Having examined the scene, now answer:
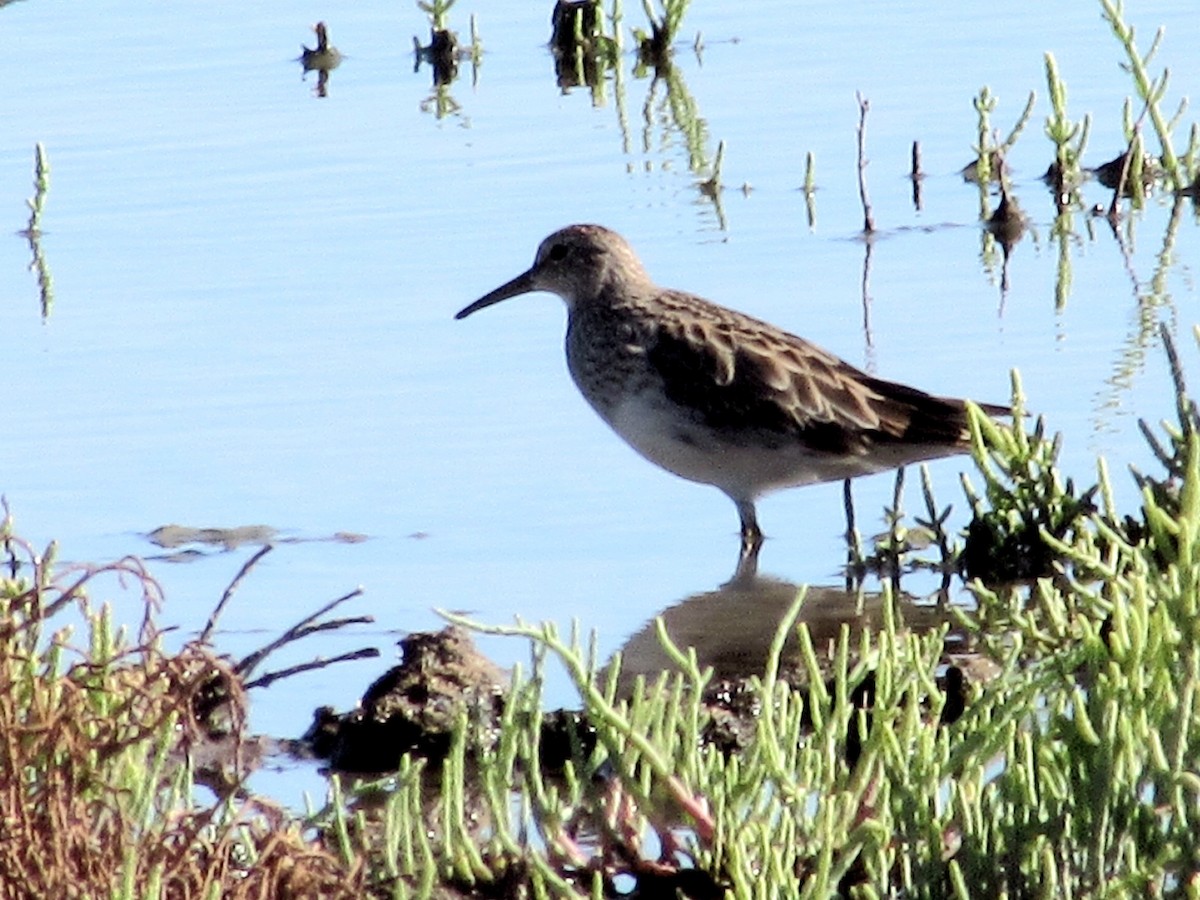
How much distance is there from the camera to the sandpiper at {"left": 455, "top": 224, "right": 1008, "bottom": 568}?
865 centimetres

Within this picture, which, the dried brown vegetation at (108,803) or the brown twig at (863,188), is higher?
the brown twig at (863,188)

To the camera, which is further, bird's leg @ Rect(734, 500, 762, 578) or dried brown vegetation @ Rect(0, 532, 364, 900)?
bird's leg @ Rect(734, 500, 762, 578)

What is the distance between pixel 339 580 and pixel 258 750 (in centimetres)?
150

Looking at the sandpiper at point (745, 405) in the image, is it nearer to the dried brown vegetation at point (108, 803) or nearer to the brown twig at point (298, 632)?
the brown twig at point (298, 632)

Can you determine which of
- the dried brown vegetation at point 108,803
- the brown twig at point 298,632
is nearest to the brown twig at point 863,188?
the brown twig at point 298,632

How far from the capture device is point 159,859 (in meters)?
4.40

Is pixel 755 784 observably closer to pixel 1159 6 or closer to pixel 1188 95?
pixel 1188 95

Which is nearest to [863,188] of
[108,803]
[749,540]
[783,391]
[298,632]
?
[783,391]

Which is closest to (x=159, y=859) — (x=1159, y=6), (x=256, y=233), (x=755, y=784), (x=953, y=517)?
(x=755, y=784)

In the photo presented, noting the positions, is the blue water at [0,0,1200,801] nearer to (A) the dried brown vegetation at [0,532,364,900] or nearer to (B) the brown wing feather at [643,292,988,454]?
(B) the brown wing feather at [643,292,988,454]

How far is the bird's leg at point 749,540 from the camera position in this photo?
839 centimetres

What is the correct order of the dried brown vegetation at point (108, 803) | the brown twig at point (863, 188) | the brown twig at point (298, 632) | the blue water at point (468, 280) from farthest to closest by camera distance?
1. the brown twig at point (863, 188)
2. the blue water at point (468, 280)
3. the brown twig at point (298, 632)
4. the dried brown vegetation at point (108, 803)

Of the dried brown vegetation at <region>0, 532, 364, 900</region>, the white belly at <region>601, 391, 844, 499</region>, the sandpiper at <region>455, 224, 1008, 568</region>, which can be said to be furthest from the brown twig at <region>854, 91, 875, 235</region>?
the dried brown vegetation at <region>0, 532, 364, 900</region>

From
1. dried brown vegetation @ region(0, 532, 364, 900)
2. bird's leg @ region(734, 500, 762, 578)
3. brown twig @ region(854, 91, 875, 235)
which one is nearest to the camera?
dried brown vegetation @ region(0, 532, 364, 900)
